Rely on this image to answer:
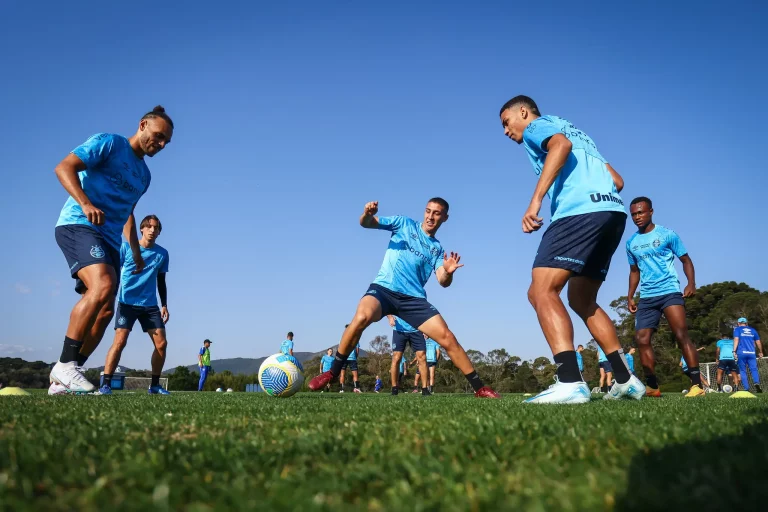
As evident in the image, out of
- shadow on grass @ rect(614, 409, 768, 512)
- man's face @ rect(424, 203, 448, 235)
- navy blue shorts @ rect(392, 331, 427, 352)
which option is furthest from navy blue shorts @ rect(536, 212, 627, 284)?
navy blue shorts @ rect(392, 331, 427, 352)

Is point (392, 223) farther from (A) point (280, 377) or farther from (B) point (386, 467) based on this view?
(B) point (386, 467)

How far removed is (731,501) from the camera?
104 cm

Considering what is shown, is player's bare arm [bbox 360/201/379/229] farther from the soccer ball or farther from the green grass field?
the green grass field

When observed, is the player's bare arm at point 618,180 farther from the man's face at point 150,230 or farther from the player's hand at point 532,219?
the man's face at point 150,230

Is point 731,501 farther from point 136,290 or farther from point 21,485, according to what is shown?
point 136,290

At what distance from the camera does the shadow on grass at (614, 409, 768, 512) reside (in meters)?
1.03

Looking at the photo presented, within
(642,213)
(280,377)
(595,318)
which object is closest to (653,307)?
(642,213)

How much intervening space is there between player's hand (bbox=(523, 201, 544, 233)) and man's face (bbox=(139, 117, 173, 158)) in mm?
4168

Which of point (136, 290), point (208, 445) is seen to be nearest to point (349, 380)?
point (136, 290)

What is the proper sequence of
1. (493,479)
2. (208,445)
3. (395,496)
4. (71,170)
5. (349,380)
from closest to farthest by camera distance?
(395,496) → (493,479) → (208,445) → (71,170) → (349,380)

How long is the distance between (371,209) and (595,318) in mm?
3077

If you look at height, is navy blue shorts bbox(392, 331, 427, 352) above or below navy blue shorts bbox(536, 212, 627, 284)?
below

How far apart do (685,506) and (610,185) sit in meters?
4.17

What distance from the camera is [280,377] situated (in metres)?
6.41
